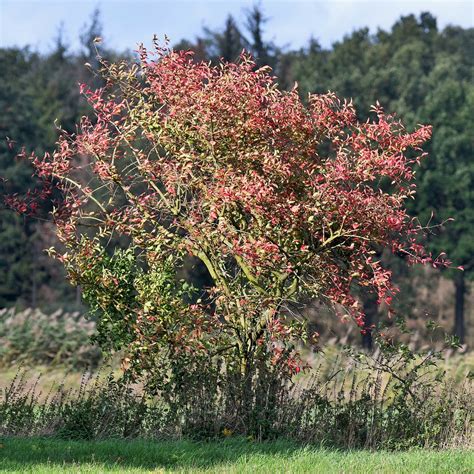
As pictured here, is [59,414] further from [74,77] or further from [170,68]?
[74,77]

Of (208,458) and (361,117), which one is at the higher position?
(361,117)

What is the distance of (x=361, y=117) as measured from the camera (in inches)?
1737

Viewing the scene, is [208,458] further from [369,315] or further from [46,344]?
[369,315]

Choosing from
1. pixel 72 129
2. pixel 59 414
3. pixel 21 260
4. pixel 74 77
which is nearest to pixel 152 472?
pixel 59 414

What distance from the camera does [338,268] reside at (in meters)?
10.9

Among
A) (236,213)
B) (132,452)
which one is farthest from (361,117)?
(132,452)

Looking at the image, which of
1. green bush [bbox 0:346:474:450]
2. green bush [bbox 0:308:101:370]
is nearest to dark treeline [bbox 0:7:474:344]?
green bush [bbox 0:308:101:370]

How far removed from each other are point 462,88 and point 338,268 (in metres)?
38.6

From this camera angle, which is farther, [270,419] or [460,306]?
[460,306]

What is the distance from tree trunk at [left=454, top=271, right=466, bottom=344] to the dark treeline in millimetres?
43

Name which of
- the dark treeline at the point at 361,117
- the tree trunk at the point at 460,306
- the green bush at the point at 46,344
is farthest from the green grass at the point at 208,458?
the tree trunk at the point at 460,306

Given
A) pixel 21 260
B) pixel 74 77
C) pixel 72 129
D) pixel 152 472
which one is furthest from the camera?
pixel 74 77

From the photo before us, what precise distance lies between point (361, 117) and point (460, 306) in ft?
30.5

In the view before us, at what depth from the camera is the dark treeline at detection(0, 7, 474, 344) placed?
41.5 m
